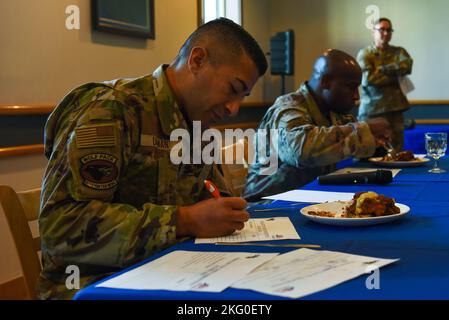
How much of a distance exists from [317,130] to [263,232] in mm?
1168

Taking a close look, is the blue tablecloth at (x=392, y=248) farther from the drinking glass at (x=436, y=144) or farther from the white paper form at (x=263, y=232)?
the drinking glass at (x=436, y=144)

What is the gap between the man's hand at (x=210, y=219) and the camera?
1164mm

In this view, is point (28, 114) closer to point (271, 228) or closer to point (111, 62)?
point (111, 62)

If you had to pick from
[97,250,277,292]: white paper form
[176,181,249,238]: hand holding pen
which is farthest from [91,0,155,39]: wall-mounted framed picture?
[97,250,277,292]: white paper form

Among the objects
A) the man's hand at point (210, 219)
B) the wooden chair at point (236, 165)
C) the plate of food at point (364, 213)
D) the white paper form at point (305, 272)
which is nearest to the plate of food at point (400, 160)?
the wooden chair at point (236, 165)

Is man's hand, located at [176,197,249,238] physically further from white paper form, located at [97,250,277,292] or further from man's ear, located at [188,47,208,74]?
man's ear, located at [188,47,208,74]

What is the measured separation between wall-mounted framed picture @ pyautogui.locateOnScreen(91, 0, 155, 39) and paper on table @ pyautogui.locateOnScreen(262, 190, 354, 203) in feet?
6.80

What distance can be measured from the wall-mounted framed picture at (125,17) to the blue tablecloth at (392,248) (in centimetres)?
218

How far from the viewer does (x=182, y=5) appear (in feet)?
14.9

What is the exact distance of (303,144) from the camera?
2.29m

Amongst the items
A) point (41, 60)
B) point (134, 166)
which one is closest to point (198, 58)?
point (134, 166)
